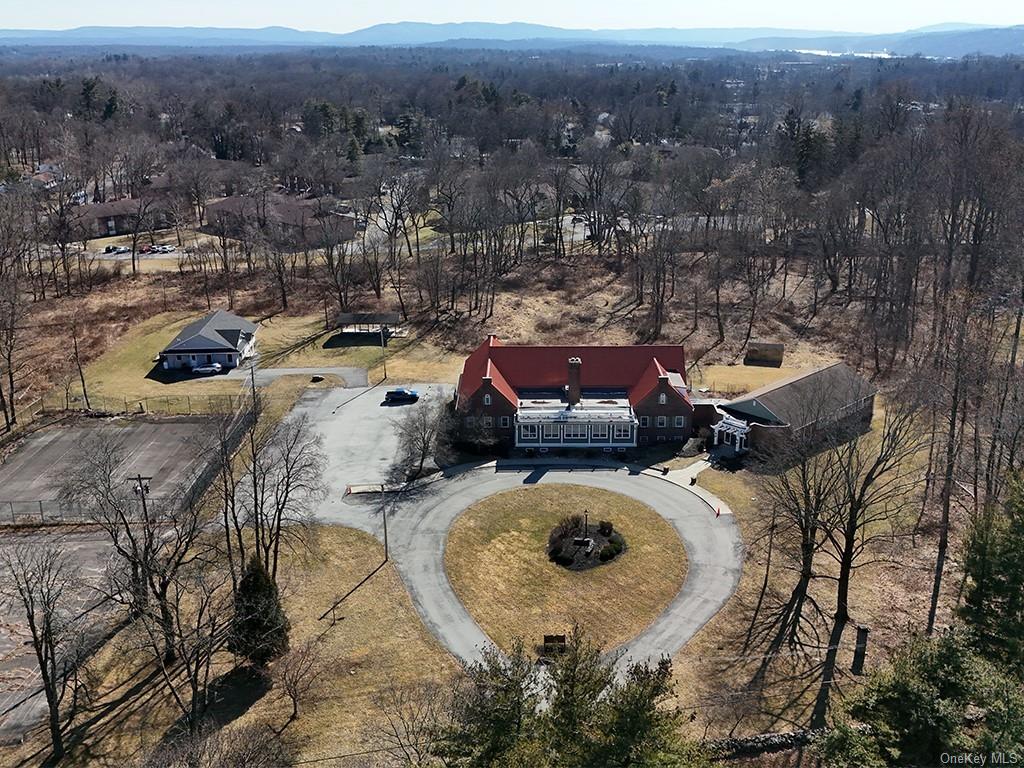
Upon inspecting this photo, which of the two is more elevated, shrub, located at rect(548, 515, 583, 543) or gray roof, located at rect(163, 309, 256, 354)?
gray roof, located at rect(163, 309, 256, 354)

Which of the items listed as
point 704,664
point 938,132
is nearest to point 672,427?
point 704,664

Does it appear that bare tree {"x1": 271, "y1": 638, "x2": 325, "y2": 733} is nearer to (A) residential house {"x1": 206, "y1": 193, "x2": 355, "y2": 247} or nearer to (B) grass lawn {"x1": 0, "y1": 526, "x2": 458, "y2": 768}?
(B) grass lawn {"x1": 0, "y1": 526, "x2": 458, "y2": 768}

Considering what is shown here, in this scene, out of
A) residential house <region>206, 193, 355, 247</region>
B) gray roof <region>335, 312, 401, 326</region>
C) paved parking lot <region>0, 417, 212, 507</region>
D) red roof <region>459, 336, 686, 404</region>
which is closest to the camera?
paved parking lot <region>0, 417, 212, 507</region>

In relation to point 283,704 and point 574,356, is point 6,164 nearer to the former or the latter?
point 574,356

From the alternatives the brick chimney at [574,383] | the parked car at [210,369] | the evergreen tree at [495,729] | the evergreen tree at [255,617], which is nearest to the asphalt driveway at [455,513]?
the brick chimney at [574,383]

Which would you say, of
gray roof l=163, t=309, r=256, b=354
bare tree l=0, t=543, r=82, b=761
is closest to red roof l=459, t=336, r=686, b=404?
gray roof l=163, t=309, r=256, b=354

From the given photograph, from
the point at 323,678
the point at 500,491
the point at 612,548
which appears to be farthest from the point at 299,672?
the point at 500,491

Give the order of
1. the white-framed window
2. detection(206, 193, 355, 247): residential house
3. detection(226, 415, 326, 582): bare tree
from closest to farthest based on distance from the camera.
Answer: detection(226, 415, 326, 582): bare tree, the white-framed window, detection(206, 193, 355, 247): residential house
